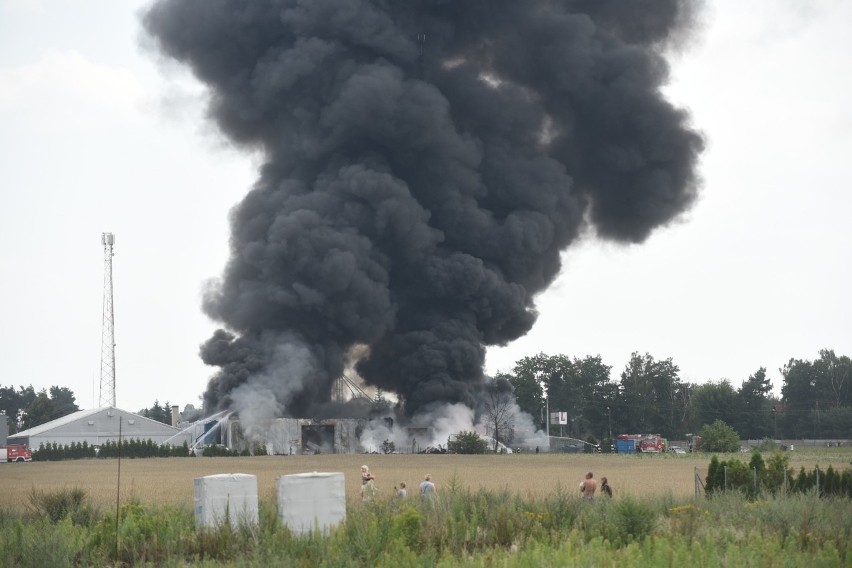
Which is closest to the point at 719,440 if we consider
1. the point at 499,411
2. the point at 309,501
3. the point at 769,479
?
the point at 499,411

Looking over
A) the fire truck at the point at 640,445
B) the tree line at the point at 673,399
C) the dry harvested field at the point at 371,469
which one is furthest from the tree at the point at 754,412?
the dry harvested field at the point at 371,469

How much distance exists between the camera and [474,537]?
18.4m

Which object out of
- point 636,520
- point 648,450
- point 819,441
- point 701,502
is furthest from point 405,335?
point 636,520

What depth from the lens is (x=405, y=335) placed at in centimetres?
7919

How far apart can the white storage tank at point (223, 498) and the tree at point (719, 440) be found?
64.0 m

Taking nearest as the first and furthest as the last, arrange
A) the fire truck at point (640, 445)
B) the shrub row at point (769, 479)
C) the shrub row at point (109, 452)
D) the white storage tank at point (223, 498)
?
the white storage tank at point (223, 498) < the shrub row at point (769, 479) < the shrub row at point (109, 452) < the fire truck at point (640, 445)

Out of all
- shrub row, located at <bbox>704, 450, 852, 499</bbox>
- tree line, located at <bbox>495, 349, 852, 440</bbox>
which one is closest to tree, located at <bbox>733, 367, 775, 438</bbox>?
tree line, located at <bbox>495, 349, 852, 440</bbox>

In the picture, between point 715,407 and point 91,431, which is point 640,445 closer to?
point 715,407

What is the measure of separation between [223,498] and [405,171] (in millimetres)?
64937

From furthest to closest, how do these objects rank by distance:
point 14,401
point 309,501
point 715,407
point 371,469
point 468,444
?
point 14,401
point 715,407
point 468,444
point 371,469
point 309,501

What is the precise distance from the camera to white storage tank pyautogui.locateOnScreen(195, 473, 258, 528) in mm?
20406

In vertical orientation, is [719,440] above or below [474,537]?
above

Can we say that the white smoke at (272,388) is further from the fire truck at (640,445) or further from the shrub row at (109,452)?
the fire truck at (640,445)

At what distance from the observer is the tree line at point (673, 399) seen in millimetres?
112188
